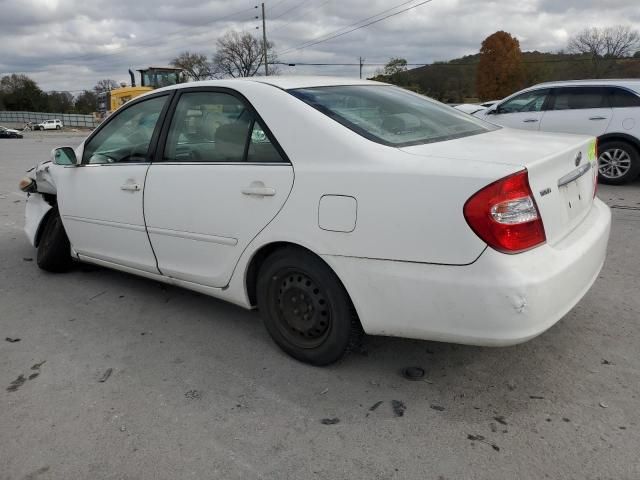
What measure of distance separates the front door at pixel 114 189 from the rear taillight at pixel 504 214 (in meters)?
2.29

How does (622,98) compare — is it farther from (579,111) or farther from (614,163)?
(614,163)

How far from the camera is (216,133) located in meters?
3.30

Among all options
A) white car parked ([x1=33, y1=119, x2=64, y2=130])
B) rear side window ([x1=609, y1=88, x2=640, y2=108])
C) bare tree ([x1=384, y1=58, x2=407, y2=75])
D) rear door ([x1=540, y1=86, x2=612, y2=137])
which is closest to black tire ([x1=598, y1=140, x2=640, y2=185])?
rear door ([x1=540, y1=86, x2=612, y2=137])

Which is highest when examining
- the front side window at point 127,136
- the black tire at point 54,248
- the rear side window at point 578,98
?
the rear side window at point 578,98

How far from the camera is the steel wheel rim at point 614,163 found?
822 centimetres

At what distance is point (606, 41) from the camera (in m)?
56.4

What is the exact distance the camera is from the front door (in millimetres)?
Answer: 3680

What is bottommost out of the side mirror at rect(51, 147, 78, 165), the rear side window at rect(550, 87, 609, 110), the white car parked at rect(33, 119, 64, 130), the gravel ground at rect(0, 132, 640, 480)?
the gravel ground at rect(0, 132, 640, 480)

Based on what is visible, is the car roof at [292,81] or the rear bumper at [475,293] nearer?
the rear bumper at [475,293]

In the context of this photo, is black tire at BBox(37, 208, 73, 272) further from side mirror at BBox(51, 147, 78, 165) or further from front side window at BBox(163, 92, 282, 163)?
front side window at BBox(163, 92, 282, 163)

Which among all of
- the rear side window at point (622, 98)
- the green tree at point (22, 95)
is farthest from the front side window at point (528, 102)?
the green tree at point (22, 95)

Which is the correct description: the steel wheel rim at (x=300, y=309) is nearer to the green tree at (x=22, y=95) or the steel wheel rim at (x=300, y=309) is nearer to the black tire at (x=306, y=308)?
the black tire at (x=306, y=308)

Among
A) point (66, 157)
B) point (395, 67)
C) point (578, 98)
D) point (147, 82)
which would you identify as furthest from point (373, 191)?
point (395, 67)

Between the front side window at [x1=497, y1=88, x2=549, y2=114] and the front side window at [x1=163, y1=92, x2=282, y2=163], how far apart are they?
7.31m
